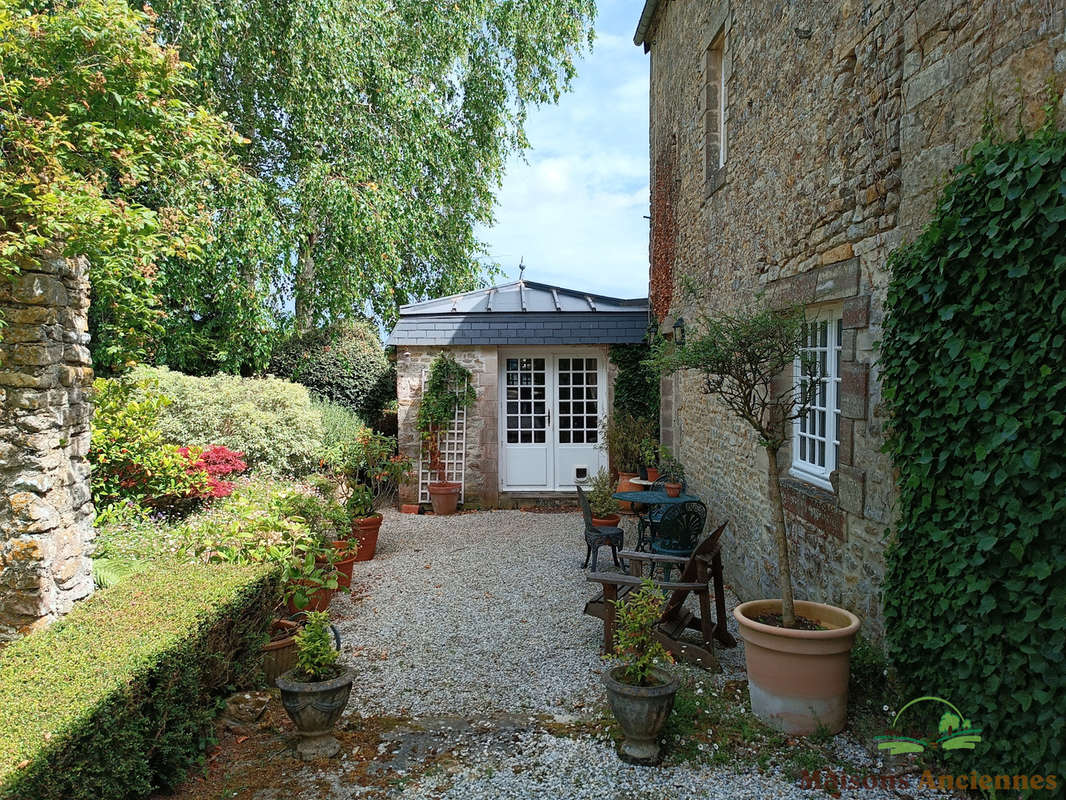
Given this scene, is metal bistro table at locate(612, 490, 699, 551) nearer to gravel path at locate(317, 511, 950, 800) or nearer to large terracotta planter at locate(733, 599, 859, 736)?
gravel path at locate(317, 511, 950, 800)

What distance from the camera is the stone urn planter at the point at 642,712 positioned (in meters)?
3.27

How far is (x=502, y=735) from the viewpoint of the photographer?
12.2 ft

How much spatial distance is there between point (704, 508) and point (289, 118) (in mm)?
11259

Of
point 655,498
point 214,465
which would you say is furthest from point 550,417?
point 214,465

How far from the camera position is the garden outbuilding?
10562 millimetres

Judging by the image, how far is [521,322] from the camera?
10695 millimetres

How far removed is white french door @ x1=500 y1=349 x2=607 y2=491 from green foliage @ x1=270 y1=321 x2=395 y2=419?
344 cm

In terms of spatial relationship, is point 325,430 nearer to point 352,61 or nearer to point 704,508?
point 704,508

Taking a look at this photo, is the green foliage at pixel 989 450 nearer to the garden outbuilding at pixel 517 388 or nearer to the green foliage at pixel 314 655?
the green foliage at pixel 314 655

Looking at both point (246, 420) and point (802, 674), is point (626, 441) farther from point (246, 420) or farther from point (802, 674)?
point (802, 674)

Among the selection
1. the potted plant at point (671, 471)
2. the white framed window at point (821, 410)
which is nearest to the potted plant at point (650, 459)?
the potted plant at point (671, 471)

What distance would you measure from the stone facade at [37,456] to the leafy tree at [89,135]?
0.23 metres

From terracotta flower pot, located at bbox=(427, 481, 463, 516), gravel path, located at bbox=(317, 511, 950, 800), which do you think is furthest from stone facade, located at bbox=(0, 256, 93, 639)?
terracotta flower pot, located at bbox=(427, 481, 463, 516)

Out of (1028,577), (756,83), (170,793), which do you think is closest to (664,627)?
(1028,577)
